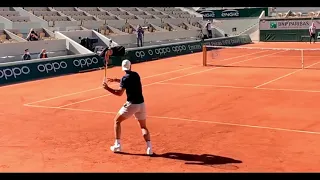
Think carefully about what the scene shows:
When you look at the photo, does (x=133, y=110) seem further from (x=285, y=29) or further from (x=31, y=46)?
(x=285, y=29)

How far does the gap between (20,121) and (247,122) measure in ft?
20.6

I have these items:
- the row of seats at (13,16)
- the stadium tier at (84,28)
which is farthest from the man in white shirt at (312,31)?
the row of seats at (13,16)

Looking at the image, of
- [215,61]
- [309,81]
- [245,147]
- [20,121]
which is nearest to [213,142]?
[245,147]

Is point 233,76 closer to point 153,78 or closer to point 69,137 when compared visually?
point 153,78

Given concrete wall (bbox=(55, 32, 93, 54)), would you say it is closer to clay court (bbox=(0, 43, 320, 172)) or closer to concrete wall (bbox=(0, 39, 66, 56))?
concrete wall (bbox=(0, 39, 66, 56))

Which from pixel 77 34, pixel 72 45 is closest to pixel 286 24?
pixel 77 34

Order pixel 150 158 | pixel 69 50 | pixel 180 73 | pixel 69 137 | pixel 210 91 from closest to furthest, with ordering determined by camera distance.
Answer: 1. pixel 150 158
2. pixel 69 137
3. pixel 210 91
4. pixel 180 73
5. pixel 69 50

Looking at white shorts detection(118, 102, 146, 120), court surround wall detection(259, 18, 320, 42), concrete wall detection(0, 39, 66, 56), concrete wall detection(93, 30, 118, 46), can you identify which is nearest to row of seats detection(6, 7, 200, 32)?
concrete wall detection(93, 30, 118, 46)

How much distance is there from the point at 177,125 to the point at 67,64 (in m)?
13.6

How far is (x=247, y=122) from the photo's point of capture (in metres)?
11.3

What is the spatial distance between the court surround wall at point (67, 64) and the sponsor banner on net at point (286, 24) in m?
14.8

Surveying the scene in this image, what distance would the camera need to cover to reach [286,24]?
44969mm

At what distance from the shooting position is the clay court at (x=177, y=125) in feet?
26.0

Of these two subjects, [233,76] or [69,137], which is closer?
[69,137]
